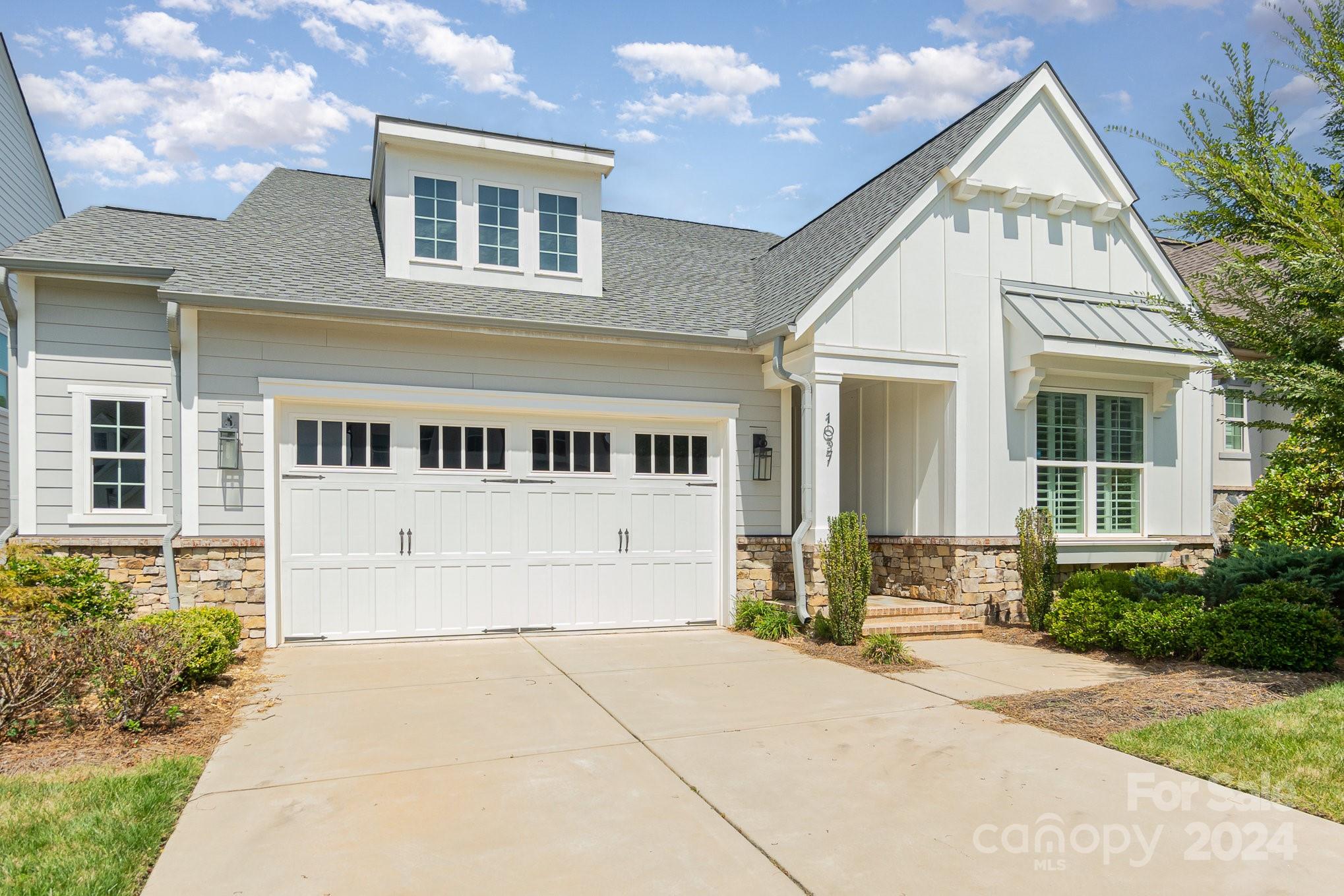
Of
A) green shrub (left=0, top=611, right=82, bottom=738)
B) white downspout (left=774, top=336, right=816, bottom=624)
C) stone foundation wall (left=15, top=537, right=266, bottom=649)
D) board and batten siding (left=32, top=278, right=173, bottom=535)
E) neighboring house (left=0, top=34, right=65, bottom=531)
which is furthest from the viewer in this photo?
neighboring house (left=0, top=34, right=65, bottom=531)

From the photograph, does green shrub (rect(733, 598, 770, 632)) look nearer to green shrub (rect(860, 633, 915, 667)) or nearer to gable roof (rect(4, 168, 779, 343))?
green shrub (rect(860, 633, 915, 667))

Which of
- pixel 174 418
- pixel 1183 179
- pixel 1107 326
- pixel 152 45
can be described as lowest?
pixel 174 418

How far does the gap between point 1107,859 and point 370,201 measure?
11541 millimetres

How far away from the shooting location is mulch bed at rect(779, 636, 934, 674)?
310 inches

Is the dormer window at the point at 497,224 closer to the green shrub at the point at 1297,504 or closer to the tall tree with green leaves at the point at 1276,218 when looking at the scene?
the tall tree with green leaves at the point at 1276,218

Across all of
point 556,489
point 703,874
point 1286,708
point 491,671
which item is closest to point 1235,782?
point 1286,708

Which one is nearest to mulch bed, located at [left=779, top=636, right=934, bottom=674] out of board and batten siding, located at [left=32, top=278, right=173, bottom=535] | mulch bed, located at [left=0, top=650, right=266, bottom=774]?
mulch bed, located at [left=0, top=650, right=266, bottom=774]

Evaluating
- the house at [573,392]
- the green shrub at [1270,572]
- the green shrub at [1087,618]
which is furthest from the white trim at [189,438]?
the green shrub at [1270,572]

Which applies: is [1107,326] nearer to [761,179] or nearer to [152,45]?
[761,179]

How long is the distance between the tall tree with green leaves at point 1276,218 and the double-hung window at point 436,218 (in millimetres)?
7498

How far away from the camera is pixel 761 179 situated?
43.4 ft

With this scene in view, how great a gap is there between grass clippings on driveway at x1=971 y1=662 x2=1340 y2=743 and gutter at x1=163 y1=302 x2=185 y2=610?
7652 mm

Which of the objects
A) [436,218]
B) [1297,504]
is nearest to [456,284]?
[436,218]

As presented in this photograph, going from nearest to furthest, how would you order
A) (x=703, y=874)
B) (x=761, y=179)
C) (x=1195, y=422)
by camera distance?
(x=703, y=874)
(x=1195, y=422)
(x=761, y=179)
